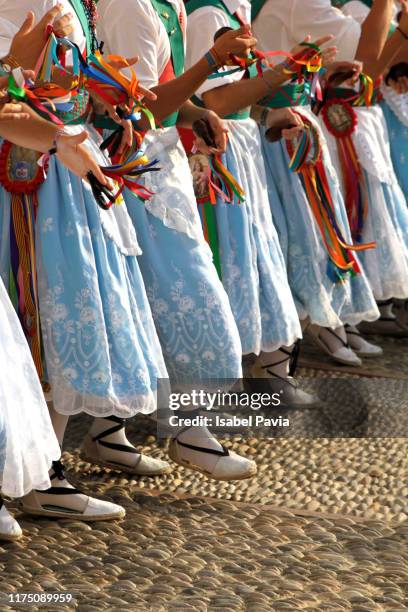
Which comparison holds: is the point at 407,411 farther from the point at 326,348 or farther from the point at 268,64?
the point at 268,64

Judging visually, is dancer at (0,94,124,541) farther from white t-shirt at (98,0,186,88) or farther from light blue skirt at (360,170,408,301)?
A: light blue skirt at (360,170,408,301)

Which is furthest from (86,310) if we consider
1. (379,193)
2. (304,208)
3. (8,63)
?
(379,193)

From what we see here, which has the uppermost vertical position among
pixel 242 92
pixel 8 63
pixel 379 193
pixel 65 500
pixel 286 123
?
pixel 8 63

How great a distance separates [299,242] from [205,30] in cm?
94

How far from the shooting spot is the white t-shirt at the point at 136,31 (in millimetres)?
3324

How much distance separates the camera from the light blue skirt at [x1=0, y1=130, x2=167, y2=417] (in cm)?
305

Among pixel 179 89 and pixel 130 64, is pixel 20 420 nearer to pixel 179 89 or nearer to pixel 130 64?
pixel 130 64

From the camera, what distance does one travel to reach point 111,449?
352cm

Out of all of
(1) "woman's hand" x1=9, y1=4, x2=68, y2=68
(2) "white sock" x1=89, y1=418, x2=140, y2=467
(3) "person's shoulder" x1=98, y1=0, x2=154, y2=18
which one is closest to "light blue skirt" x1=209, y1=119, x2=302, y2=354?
(2) "white sock" x1=89, y1=418, x2=140, y2=467

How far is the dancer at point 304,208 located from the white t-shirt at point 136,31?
94 centimetres

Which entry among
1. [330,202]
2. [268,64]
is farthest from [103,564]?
[330,202]

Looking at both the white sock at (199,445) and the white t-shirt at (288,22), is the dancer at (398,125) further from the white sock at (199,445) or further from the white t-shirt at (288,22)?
the white sock at (199,445)

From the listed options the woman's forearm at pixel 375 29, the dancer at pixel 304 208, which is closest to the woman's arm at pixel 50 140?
the dancer at pixel 304 208

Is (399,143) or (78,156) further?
(399,143)
